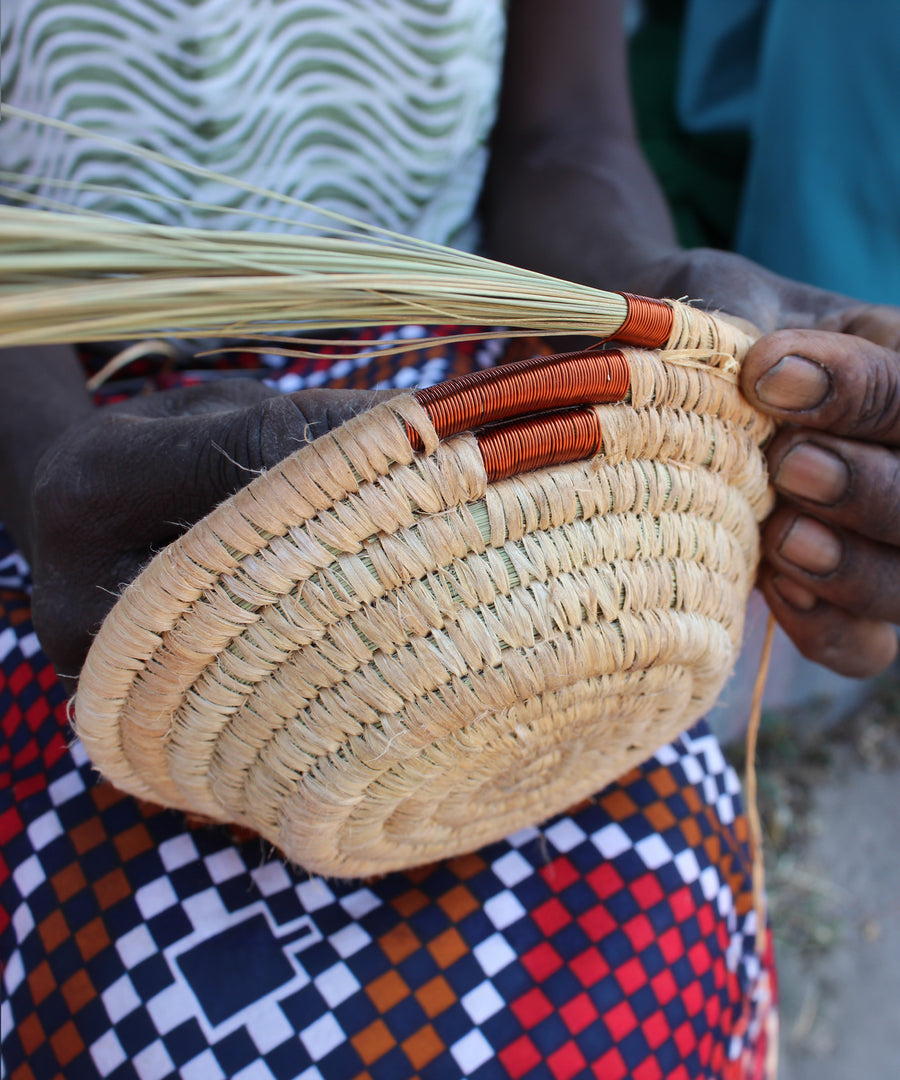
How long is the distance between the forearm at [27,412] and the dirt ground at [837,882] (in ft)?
4.37

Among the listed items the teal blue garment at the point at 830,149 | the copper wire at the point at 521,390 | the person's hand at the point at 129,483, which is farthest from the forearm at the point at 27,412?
the teal blue garment at the point at 830,149

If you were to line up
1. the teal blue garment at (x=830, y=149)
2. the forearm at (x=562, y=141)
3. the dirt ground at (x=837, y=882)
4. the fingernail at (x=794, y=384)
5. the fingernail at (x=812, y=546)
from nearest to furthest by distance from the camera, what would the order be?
the fingernail at (x=794, y=384), the fingernail at (x=812, y=546), the forearm at (x=562, y=141), the teal blue garment at (x=830, y=149), the dirt ground at (x=837, y=882)

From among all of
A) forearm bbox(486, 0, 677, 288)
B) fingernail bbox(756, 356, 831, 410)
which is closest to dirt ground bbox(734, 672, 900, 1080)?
forearm bbox(486, 0, 677, 288)

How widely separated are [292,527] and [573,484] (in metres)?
0.16

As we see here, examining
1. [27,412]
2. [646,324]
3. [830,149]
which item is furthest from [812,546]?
[830,149]

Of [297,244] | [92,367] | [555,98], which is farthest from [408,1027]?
[555,98]

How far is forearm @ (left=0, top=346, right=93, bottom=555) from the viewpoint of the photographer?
2.52ft

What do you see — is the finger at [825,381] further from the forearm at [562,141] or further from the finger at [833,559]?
the forearm at [562,141]

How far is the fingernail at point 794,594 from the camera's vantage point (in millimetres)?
743

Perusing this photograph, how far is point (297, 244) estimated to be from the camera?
0.42 metres

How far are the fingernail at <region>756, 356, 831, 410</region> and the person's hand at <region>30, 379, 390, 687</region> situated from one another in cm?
25

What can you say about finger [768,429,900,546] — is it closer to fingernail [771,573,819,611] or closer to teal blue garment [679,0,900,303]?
fingernail [771,573,819,611]

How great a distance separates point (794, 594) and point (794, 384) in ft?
0.86

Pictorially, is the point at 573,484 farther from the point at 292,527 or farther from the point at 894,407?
the point at 894,407
